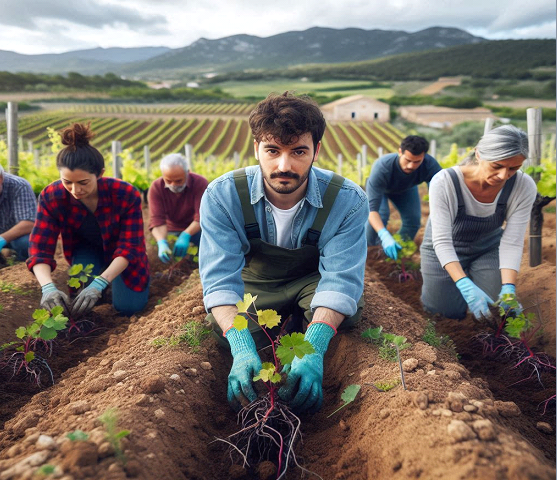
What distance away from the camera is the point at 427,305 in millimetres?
3547

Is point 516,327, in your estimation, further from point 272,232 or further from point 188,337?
point 188,337

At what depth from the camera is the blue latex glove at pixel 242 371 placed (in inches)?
72.1

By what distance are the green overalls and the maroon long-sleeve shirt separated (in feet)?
6.85

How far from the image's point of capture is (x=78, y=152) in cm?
277

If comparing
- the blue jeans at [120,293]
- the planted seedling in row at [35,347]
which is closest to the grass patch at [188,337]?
the planted seedling in row at [35,347]

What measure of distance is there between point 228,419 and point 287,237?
0.96m

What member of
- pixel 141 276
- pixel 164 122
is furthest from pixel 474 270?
pixel 164 122

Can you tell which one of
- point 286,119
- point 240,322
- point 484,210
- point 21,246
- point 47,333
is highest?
point 286,119

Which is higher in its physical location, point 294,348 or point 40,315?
point 294,348

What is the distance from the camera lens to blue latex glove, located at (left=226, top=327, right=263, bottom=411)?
183cm

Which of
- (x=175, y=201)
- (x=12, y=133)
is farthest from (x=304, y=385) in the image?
(x=12, y=133)

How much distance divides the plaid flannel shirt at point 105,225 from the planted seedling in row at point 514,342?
2524 mm

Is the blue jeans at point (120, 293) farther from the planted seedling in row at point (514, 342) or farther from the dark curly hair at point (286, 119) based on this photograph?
the planted seedling in row at point (514, 342)

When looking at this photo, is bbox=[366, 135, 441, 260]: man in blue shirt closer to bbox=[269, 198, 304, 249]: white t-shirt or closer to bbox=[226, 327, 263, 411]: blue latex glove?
bbox=[269, 198, 304, 249]: white t-shirt
